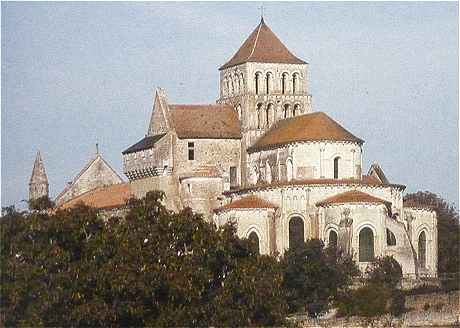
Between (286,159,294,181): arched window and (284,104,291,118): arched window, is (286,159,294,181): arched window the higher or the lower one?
the lower one

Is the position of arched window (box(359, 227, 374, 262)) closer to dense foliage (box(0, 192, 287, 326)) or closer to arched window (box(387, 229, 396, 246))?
arched window (box(387, 229, 396, 246))

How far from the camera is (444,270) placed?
108938 millimetres

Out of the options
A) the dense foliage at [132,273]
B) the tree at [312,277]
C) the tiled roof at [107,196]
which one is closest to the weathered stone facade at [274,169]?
the tiled roof at [107,196]

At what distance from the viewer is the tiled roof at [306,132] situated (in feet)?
331

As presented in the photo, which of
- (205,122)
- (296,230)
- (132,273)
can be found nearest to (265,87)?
(205,122)

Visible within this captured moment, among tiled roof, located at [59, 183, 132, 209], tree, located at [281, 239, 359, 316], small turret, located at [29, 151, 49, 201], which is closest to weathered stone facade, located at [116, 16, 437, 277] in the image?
tiled roof, located at [59, 183, 132, 209]

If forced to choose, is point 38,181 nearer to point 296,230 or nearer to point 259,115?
point 259,115

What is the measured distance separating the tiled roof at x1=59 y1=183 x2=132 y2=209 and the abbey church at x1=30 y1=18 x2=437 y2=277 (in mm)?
310

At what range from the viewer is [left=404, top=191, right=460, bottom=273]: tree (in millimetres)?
110812

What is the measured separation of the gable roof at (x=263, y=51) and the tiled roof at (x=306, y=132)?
483 cm

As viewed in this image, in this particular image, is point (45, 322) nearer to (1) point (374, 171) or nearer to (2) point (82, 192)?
(1) point (374, 171)

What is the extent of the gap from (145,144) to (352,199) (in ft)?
56.0

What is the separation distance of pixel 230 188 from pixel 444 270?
15443 millimetres

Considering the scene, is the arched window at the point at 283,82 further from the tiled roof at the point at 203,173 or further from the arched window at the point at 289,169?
the arched window at the point at 289,169
